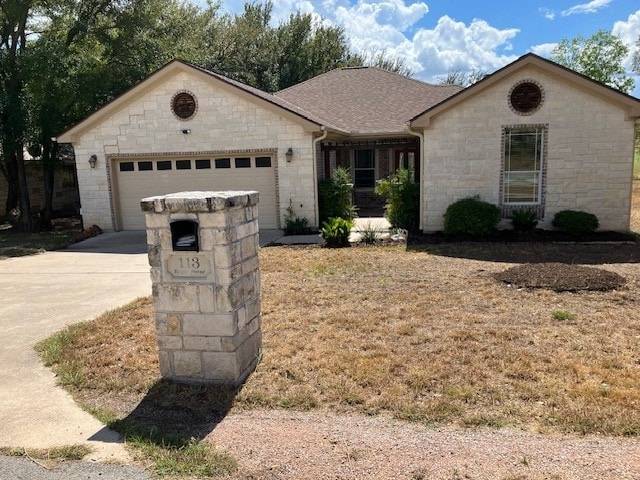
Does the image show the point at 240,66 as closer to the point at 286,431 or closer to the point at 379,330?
the point at 379,330

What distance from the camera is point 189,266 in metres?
4.57

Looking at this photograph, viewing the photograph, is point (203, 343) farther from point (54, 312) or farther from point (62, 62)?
point (62, 62)

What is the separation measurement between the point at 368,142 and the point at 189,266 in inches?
545

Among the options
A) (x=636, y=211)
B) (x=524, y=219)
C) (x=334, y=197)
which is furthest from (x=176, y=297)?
(x=636, y=211)

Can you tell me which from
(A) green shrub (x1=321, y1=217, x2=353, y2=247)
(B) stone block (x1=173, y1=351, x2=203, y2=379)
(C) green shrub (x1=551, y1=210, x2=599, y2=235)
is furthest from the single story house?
(B) stone block (x1=173, y1=351, x2=203, y2=379)

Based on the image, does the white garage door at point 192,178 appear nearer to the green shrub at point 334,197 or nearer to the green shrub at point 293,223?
the green shrub at point 293,223

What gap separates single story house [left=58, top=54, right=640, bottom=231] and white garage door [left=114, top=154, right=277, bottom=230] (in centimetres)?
3

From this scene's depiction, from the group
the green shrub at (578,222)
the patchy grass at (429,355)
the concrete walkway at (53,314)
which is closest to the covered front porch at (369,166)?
the green shrub at (578,222)

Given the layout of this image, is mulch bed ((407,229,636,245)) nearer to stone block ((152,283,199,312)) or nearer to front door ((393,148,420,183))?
front door ((393,148,420,183))

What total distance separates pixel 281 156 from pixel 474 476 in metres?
11.7

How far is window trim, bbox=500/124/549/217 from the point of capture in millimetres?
12352

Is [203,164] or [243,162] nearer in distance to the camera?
[243,162]

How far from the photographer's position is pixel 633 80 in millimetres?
30781

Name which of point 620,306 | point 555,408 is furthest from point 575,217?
point 555,408
